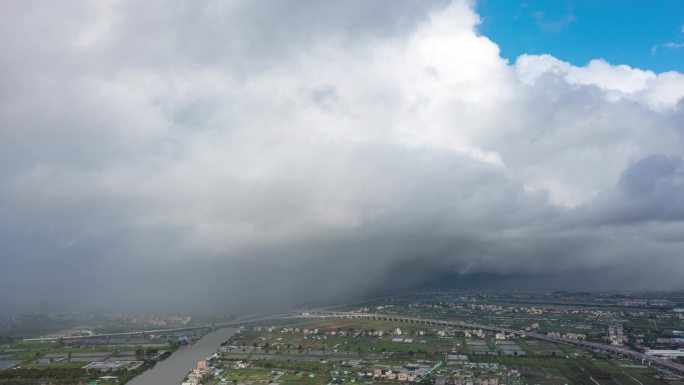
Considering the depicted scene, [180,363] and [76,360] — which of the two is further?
[76,360]

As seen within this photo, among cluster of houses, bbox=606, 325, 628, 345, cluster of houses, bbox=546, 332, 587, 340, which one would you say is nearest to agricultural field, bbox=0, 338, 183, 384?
cluster of houses, bbox=546, 332, 587, 340


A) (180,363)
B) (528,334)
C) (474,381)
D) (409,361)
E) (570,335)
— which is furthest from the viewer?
(528,334)

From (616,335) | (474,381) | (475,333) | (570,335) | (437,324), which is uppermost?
(437,324)

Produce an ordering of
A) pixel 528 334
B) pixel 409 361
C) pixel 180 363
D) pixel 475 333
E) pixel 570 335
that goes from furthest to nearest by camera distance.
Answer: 1. pixel 475 333
2. pixel 528 334
3. pixel 570 335
4. pixel 180 363
5. pixel 409 361

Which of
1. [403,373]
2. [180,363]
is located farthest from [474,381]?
[180,363]

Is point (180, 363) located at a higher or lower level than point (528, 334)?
higher

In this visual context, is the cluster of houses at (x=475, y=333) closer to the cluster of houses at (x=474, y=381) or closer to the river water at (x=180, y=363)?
the cluster of houses at (x=474, y=381)

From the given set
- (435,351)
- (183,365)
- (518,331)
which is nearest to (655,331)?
(518,331)

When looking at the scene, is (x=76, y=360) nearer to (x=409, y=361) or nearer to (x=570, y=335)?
(x=409, y=361)
